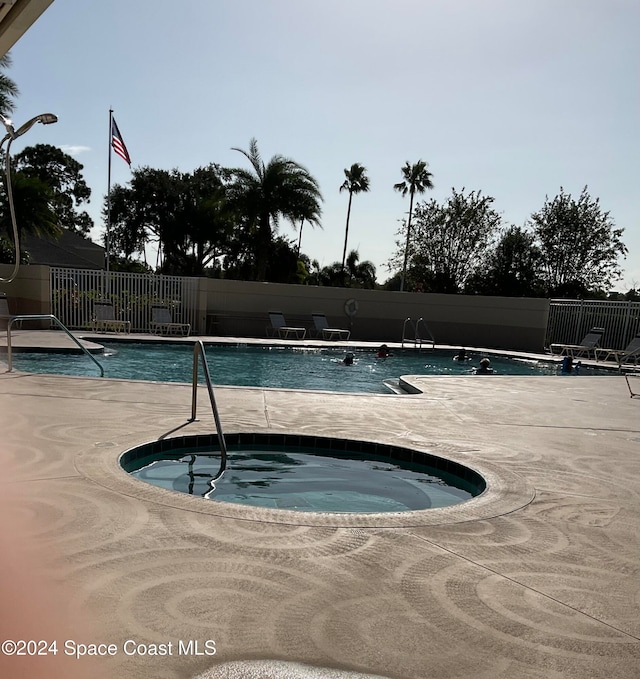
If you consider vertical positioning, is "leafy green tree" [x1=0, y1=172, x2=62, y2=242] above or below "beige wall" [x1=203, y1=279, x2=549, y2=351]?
above

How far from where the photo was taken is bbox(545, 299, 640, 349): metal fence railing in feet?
60.2

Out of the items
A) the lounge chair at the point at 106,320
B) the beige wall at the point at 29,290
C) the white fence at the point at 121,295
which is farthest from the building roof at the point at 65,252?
the lounge chair at the point at 106,320

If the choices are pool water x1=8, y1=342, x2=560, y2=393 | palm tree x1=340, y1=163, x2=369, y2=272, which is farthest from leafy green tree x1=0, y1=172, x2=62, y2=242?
palm tree x1=340, y1=163, x2=369, y2=272

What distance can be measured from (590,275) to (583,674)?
3377cm

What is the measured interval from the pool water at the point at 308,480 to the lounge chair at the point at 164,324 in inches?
472

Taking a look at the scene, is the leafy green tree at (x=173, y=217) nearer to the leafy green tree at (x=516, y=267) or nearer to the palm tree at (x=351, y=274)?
the palm tree at (x=351, y=274)

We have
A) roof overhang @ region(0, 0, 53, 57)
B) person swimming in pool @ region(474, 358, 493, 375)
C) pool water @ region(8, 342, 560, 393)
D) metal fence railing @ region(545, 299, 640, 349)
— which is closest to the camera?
roof overhang @ region(0, 0, 53, 57)

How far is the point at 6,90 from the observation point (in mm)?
19859

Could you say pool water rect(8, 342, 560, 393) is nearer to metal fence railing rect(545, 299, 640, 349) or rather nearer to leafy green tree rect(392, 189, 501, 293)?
metal fence railing rect(545, 299, 640, 349)

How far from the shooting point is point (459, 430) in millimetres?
6094

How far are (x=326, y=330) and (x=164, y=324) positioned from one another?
492 centimetres

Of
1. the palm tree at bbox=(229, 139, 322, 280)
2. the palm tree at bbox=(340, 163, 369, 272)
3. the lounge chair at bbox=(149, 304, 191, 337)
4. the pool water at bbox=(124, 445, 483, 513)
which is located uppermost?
the palm tree at bbox=(340, 163, 369, 272)

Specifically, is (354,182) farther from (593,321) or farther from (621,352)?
(621,352)

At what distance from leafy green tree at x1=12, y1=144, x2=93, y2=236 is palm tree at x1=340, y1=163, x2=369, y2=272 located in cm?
2264
